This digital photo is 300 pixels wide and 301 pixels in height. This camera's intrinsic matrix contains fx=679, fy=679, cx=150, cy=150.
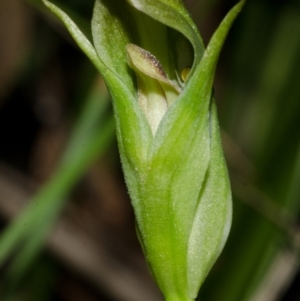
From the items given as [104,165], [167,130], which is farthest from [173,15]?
[104,165]

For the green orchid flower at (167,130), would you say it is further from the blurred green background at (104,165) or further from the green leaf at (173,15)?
Result: the blurred green background at (104,165)

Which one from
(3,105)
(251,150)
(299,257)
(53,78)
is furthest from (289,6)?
(3,105)

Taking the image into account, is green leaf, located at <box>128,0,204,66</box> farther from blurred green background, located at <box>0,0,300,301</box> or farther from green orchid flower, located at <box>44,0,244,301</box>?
blurred green background, located at <box>0,0,300,301</box>

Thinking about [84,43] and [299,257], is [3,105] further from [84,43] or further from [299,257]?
[84,43]

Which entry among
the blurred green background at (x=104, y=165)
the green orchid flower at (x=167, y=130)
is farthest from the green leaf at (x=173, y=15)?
the blurred green background at (x=104, y=165)

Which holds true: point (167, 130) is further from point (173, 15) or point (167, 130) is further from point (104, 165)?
point (104, 165)

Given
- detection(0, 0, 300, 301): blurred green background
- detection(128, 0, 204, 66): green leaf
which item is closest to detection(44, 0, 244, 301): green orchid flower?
detection(128, 0, 204, 66): green leaf
